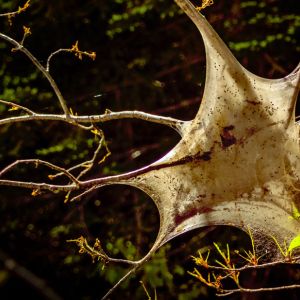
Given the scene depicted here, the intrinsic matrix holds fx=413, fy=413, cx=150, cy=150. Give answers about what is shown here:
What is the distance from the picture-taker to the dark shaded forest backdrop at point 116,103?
216 inches

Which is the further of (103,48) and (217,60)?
(103,48)

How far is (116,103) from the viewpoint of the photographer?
18.5 feet

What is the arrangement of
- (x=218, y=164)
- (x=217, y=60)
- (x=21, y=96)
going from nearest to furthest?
(x=217, y=60)
(x=218, y=164)
(x=21, y=96)

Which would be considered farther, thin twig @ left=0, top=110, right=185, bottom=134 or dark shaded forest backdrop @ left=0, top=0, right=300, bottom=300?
dark shaded forest backdrop @ left=0, top=0, right=300, bottom=300

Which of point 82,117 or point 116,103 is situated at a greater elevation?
point 82,117

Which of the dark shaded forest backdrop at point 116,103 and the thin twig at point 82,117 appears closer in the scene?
the thin twig at point 82,117

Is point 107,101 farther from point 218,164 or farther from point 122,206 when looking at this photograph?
point 218,164

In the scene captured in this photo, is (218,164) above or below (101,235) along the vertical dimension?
above


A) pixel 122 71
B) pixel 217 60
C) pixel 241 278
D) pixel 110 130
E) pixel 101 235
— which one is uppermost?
A: pixel 217 60

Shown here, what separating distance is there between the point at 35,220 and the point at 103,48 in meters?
2.56

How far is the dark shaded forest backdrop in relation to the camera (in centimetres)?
549

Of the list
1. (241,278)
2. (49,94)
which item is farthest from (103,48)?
(241,278)

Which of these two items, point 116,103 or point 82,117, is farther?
point 116,103

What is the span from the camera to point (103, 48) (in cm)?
566
